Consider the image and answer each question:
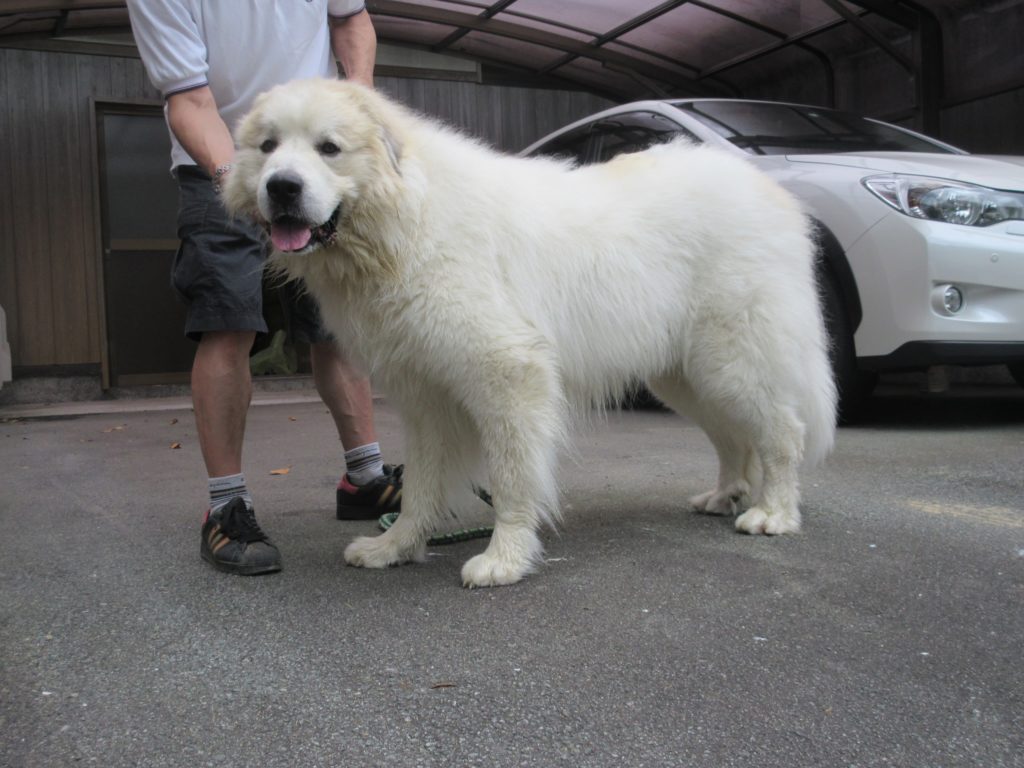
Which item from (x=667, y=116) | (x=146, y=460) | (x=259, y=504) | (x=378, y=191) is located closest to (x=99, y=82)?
(x=146, y=460)

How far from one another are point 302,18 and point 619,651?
2275mm

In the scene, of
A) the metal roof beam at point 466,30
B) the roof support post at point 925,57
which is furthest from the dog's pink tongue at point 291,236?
the roof support post at point 925,57

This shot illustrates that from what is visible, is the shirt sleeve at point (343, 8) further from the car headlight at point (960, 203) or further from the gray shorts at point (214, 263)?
the car headlight at point (960, 203)

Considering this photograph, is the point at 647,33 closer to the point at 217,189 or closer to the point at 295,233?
the point at 217,189

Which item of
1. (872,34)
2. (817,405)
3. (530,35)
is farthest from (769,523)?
(530,35)

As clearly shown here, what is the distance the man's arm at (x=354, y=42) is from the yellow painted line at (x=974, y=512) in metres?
2.48

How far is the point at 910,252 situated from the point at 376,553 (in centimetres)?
307

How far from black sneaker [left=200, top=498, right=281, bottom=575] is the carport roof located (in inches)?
265

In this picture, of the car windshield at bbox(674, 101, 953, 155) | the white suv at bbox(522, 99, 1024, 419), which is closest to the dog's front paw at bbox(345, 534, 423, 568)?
the white suv at bbox(522, 99, 1024, 419)

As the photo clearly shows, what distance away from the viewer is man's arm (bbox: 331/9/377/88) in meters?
3.32

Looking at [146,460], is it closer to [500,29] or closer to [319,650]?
[319,650]

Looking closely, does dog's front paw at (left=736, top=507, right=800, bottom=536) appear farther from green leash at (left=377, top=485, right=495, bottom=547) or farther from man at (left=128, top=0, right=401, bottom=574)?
man at (left=128, top=0, right=401, bottom=574)

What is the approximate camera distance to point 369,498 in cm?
342

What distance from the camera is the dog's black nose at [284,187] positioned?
2305 millimetres
